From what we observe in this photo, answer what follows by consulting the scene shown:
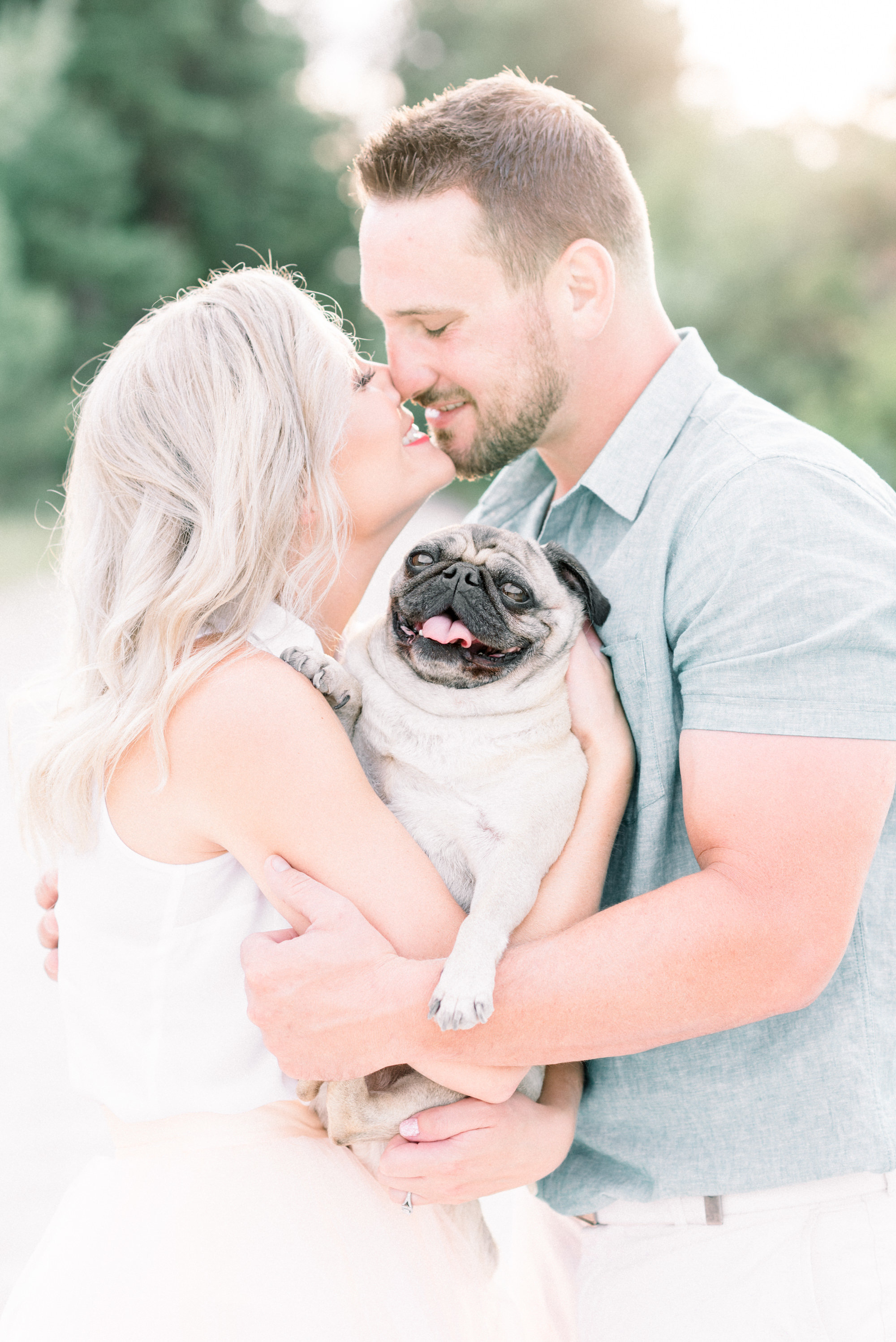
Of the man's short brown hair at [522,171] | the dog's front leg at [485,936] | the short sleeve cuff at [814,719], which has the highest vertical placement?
the man's short brown hair at [522,171]

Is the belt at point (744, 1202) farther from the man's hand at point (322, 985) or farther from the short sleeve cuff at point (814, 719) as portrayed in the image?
the short sleeve cuff at point (814, 719)

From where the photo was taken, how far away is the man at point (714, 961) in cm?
170

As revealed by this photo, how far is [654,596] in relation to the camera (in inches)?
79.4

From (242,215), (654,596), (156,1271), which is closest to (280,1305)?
(156,1271)

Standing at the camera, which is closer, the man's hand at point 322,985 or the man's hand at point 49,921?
the man's hand at point 322,985

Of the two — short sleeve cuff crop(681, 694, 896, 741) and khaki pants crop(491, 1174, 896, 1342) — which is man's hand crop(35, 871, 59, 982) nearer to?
khaki pants crop(491, 1174, 896, 1342)

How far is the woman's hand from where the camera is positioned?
2090 mm

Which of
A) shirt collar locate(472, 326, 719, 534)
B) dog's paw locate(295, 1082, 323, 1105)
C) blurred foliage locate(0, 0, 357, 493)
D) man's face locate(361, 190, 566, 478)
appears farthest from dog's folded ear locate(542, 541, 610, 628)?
blurred foliage locate(0, 0, 357, 493)

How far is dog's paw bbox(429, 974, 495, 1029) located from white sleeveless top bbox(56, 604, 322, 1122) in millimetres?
356

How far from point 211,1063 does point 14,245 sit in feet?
64.4

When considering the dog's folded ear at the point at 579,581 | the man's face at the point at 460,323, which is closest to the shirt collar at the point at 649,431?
the dog's folded ear at the point at 579,581

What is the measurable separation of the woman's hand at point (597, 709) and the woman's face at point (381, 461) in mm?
545

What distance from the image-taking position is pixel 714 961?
1708 millimetres

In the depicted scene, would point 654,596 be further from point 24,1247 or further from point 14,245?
point 14,245
